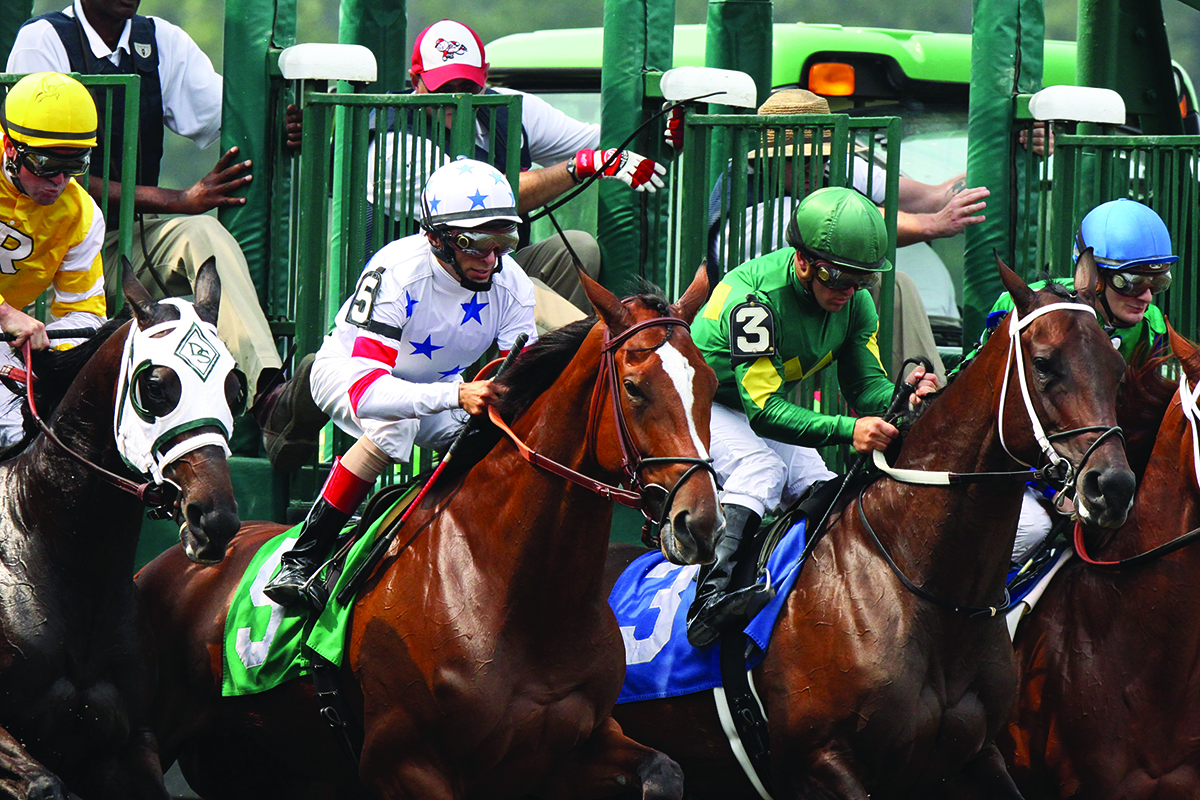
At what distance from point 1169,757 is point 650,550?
1849mm

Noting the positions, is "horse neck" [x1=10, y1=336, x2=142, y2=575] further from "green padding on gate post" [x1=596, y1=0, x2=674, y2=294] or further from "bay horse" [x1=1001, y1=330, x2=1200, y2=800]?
"green padding on gate post" [x1=596, y1=0, x2=674, y2=294]

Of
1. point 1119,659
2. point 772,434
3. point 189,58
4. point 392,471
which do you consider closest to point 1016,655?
point 1119,659

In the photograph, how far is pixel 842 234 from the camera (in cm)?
567

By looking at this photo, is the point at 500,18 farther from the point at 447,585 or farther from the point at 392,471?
the point at 447,585

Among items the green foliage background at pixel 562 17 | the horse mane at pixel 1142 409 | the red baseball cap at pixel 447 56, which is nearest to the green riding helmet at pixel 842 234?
the horse mane at pixel 1142 409

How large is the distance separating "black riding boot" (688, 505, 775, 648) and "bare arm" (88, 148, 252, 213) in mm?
3009

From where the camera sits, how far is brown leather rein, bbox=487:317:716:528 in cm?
444

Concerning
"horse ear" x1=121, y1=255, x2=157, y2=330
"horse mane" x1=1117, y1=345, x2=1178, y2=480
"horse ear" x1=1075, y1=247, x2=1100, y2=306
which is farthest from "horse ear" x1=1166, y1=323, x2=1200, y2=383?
"horse ear" x1=121, y1=255, x2=157, y2=330

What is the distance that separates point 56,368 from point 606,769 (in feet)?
6.31

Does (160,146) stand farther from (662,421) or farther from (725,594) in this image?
(662,421)

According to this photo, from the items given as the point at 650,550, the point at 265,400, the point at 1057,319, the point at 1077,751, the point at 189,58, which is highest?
the point at 189,58

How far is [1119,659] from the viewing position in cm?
562

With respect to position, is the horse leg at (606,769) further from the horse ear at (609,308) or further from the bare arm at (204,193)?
the bare arm at (204,193)

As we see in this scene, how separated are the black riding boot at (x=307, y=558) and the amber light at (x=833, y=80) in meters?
5.82
